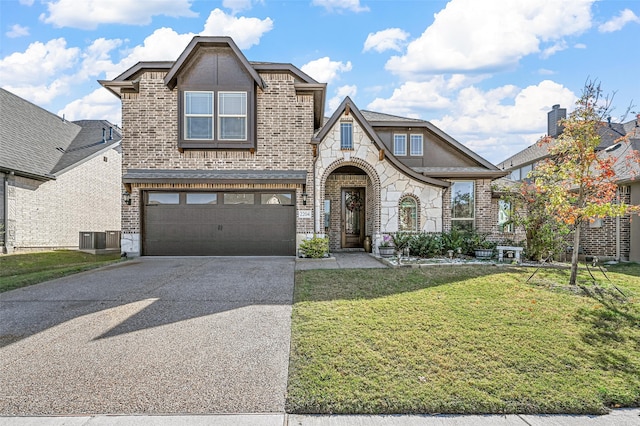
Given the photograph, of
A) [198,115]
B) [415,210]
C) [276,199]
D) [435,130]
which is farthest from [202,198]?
[435,130]

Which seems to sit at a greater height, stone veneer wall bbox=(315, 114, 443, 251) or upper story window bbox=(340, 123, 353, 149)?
upper story window bbox=(340, 123, 353, 149)

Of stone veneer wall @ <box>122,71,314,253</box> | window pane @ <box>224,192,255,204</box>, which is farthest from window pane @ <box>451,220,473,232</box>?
window pane @ <box>224,192,255,204</box>

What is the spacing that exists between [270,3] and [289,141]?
4.27 metres

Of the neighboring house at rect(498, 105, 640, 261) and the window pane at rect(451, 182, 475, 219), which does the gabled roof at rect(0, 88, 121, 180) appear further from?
the neighboring house at rect(498, 105, 640, 261)

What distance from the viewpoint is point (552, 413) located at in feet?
10.3

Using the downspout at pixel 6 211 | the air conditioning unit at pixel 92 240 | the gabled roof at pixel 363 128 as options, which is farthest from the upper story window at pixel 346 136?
the downspout at pixel 6 211

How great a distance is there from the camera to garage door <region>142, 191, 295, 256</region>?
12492 mm

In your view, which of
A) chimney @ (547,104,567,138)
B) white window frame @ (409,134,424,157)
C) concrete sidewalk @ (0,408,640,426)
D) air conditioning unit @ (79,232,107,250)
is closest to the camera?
concrete sidewalk @ (0,408,640,426)

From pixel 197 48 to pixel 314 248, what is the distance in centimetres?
755

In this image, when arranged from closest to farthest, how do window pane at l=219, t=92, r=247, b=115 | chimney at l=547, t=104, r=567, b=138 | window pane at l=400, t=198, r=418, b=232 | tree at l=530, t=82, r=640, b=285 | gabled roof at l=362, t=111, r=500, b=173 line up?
tree at l=530, t=82, r=640, b=285, window pane at l=219, t=92, r=247, b=115, window pane at l=400, t=198, r=418, b=232, gabled roof at l=362, t=111, r=500, b=173, chimney at l=547, t=104, r=567, b=138

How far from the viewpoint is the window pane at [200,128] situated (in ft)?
40.4

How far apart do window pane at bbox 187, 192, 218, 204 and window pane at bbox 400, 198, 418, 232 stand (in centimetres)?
660

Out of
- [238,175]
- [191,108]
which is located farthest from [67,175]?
[238,175]

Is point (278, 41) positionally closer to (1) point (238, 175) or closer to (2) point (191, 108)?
(2) point (191, 108)
